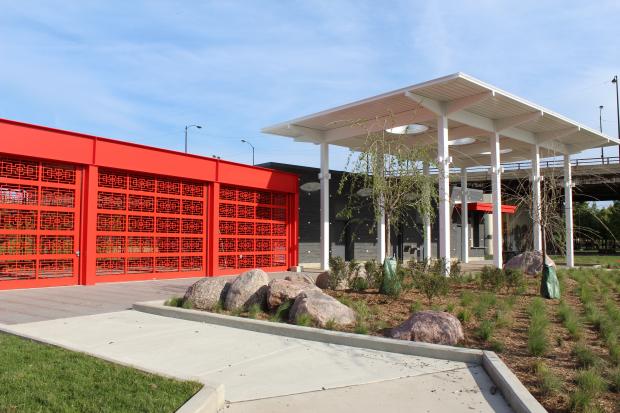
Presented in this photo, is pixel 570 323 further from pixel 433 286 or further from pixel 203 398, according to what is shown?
pixel 203 398

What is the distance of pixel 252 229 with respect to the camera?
21516 millimetres

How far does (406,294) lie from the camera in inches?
443

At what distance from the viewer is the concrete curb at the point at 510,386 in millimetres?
4473

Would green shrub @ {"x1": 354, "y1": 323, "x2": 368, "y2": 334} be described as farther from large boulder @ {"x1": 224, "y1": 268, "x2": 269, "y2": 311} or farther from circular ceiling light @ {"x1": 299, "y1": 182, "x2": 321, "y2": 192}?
circular ceiling light @ {"x1": 299, "y1": 182, "x2": 321, "y2": 192}

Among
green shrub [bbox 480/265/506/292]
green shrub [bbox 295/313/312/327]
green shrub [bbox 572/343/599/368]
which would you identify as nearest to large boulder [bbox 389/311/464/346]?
green shrub [bbox 295/313/312/327]

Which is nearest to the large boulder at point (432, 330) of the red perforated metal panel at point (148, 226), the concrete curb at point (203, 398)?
the concrete curb at point (203, 398)

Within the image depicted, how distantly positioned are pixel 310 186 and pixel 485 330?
55.7 ft

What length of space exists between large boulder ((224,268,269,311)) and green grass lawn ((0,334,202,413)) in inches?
149

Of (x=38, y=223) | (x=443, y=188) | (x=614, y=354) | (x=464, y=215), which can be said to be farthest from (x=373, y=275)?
(x=464, y=215)

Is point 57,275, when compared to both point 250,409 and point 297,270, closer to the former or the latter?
point 297,270

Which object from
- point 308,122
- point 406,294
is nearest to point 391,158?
point 406,294

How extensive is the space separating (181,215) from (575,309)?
12934 mm

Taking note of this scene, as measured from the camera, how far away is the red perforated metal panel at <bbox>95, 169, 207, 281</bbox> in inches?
631

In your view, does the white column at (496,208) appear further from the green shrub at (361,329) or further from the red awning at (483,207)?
the red awning at (483,207)
